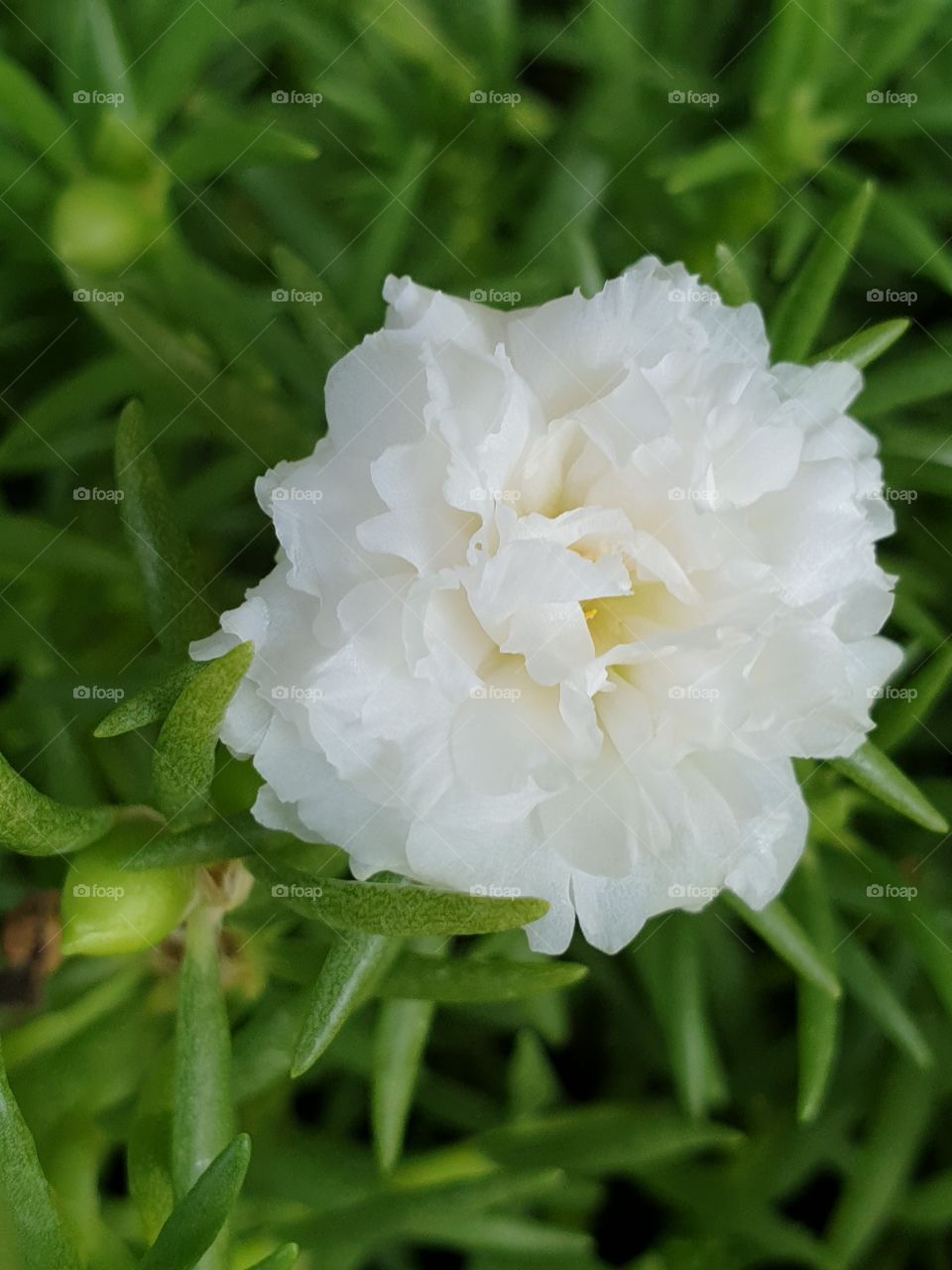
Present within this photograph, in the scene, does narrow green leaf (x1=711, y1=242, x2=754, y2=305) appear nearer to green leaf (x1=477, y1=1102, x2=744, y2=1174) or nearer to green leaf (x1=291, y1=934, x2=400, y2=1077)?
green leaf (x1=291, y1=934, x2=400, y2=1077)

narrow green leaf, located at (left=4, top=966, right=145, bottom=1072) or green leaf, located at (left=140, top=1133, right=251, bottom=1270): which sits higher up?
green leaf, located at (left=140, top=1133, right=251, bottom=1270)

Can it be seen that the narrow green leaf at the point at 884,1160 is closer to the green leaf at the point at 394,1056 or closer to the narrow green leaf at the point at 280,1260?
the green leaf at the point at 394,1056

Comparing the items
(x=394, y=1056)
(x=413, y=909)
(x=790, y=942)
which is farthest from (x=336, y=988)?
(x=790, y=942)

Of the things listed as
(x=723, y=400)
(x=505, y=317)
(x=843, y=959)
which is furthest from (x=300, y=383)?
(x=843, y=959)

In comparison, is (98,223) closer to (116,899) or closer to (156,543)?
(156,543)

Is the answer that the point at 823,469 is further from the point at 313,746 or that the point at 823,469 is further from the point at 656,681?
the point at 313,746

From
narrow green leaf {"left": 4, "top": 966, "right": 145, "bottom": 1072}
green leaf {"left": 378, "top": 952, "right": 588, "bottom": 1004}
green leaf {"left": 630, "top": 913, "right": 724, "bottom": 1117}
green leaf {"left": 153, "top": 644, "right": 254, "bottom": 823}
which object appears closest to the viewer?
green leaf {"left": 153, "top": 644, "right": 254, "bottom": 823}

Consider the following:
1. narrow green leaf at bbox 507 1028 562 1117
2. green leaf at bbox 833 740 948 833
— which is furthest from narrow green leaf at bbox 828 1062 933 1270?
green leaf at bbox 833 740 948 833
